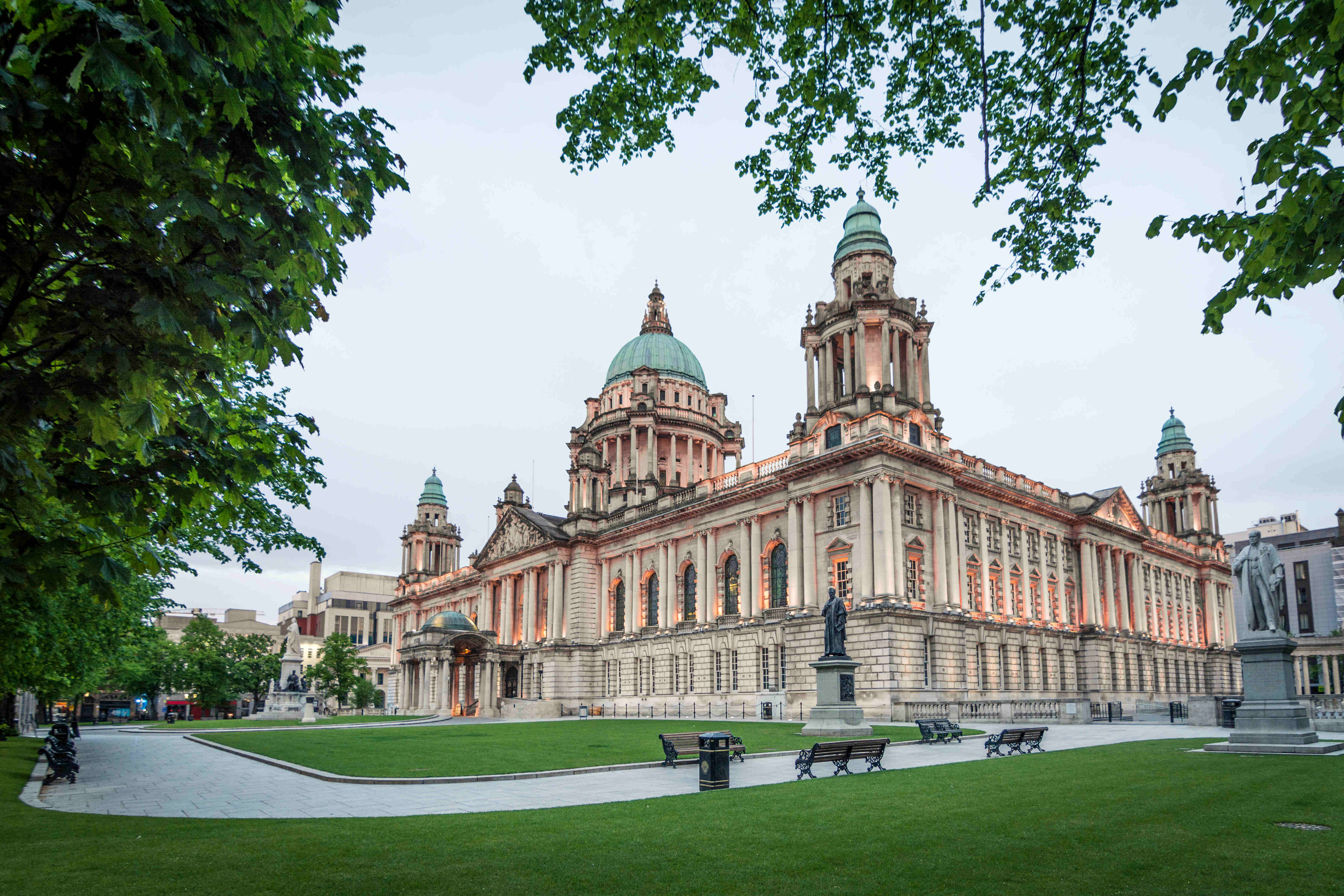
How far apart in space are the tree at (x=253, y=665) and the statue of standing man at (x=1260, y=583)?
81.3 meters

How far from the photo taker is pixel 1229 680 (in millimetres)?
78312

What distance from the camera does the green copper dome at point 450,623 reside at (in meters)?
74.1

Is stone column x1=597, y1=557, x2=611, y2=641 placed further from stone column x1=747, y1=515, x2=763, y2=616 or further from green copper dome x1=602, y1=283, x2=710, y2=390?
green copper dome x1=602, y1=283, x2=710, y2=390

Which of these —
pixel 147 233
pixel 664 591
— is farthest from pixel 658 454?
pixel 147 233

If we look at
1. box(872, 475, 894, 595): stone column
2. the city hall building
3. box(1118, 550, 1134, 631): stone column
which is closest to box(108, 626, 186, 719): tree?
the city hall building

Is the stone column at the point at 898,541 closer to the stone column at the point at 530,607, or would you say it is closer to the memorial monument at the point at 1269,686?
the memorial monument at the point at 1269,686

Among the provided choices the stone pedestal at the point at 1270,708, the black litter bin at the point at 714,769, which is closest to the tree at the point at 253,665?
the black litter bin at the point at 714,769

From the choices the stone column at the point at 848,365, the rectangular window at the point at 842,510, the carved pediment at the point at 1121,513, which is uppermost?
the stone column at the point at 848,365

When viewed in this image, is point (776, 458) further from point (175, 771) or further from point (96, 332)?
point (96, 332)

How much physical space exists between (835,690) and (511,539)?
52840mm

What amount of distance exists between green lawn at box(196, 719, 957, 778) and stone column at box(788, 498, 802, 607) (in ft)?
28.6

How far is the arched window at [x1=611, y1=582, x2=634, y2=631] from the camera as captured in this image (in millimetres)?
68875

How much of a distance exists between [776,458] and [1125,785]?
133 feet

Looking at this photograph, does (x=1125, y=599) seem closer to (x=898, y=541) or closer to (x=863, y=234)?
(x=898, y=541)
